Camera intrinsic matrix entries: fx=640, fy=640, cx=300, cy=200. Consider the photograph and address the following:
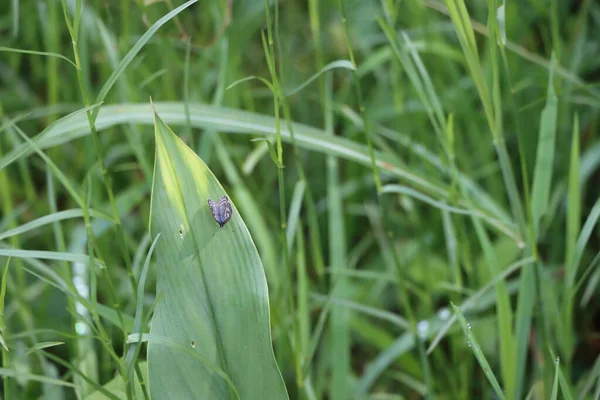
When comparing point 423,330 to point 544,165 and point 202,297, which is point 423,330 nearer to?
point 544,165

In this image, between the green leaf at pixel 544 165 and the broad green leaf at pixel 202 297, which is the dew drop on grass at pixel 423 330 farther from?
the broad green leaf at pixel 202 297

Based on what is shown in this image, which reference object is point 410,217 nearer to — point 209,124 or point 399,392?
point 399,392

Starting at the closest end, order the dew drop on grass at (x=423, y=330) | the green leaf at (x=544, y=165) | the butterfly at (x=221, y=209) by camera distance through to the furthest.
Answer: the butterfly at (x=221, y=209)
the green leaf at (x=544, y=165)
the dew drop on grass at (x=423, y=330)

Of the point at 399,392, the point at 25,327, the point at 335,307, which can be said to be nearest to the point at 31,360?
the point at 25,327

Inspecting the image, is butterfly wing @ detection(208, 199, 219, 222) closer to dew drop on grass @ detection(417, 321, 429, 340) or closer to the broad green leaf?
the broad green leaf

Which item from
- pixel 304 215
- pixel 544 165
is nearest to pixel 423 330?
pixel 544 165

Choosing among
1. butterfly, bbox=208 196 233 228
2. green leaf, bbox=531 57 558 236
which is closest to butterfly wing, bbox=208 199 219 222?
butterfly, bbox=208 196 233 228

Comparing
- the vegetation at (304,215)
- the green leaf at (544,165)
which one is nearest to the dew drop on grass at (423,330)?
the vegetation at (304,215)

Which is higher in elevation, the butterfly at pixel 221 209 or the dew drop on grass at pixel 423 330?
the butterfly at pixel 221 209
